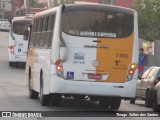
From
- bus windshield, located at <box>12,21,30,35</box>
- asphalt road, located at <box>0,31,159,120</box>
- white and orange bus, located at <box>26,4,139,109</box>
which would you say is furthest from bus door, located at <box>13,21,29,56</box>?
white and orange bus, located at <box>26,4,139,109</box>

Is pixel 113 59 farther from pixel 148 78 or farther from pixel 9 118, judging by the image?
pixel 148 78

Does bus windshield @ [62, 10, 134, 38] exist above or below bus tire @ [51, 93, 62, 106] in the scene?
above

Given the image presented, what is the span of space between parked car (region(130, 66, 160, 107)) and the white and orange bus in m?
4.29

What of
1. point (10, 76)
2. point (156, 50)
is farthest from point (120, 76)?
point (156, 50)

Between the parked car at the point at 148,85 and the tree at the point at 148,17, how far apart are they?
20690 millimetres

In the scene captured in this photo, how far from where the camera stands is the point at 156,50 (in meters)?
42.8

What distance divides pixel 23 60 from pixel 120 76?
72.8 ft

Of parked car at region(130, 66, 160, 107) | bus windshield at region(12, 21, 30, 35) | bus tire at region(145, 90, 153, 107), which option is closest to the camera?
bus tire at region(145, 90, 153, 107)

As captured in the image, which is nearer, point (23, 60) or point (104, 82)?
point (104, 82)

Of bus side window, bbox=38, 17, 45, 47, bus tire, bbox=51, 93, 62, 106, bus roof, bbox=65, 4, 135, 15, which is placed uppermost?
bus roof, bbox=65, 4, 135, 15

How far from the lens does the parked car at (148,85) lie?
22016 millimetres

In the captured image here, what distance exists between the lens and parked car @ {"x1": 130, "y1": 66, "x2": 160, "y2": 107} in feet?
72.2

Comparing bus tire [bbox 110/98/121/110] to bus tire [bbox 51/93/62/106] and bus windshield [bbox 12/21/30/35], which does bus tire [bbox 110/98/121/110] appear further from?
bus windshield [bbox 12/21/30/35]

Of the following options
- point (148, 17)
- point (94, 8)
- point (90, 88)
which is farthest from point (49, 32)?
point (148, 17)
